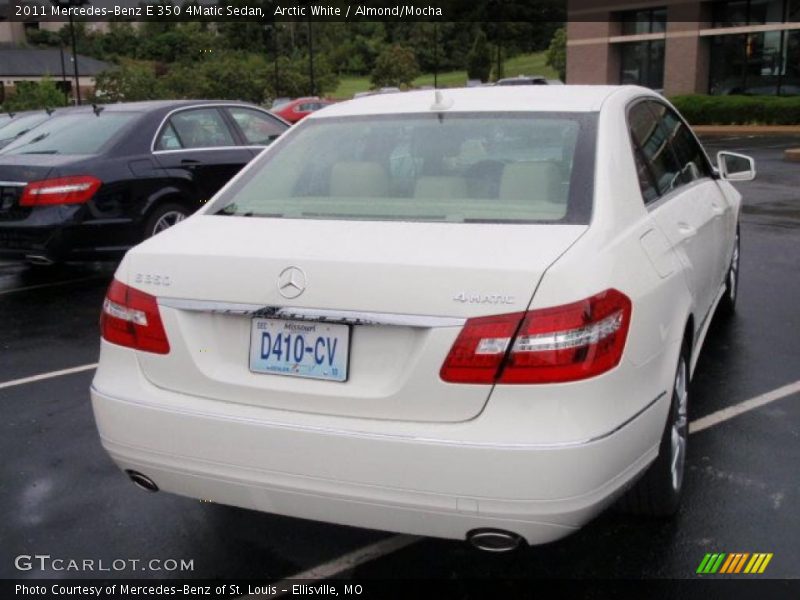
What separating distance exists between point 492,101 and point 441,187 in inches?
22.4

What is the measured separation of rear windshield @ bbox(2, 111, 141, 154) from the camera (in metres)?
7.52

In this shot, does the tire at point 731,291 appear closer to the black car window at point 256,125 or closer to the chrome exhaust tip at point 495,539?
the chrome exhaust tip at point 495,539

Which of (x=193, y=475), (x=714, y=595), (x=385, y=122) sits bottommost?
(x=714, y=595)

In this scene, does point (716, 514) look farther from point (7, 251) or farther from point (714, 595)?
point (7, 251)

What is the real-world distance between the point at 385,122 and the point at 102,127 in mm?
4931

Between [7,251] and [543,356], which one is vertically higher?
[543,356]

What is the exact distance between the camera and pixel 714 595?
2934 mm

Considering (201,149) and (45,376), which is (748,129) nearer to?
(201,149)

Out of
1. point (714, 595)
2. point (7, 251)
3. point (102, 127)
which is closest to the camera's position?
point (714, 595)

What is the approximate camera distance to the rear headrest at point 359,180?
11.0ft

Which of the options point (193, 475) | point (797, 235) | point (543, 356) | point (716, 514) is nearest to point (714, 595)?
point (716, 514)

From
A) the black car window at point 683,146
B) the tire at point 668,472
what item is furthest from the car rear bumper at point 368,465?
the black car window at point 683,146

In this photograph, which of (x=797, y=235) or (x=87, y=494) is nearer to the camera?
(x=87, y=494)

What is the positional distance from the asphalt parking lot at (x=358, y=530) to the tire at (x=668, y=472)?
0.32ft
